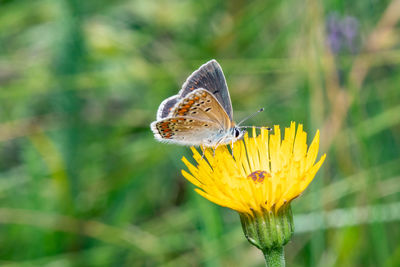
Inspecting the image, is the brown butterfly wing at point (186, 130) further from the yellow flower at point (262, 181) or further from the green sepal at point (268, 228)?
the green sepal at point (268, 228)

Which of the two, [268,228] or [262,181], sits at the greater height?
[262,181]

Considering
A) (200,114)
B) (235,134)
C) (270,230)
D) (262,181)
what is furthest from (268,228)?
(200,114)

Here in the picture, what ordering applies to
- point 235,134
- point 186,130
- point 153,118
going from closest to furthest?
point 235,134 < point 186,130 < point 153,118

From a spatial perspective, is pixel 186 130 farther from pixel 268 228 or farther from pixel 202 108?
pixel 268 228

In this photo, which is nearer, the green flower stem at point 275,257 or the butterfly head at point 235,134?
the green flower stem at point 275,257

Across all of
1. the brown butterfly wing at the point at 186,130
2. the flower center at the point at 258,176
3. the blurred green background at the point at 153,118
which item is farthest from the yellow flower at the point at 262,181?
the blurred green background at the point at 153,118

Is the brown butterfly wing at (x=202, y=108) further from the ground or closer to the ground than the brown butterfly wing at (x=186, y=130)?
further from the ground

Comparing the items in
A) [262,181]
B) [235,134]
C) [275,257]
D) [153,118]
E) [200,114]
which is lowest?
[275,257]

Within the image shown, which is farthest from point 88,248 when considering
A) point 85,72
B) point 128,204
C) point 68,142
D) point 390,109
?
point 390,109
